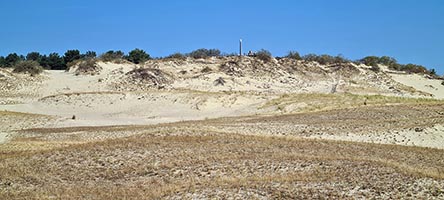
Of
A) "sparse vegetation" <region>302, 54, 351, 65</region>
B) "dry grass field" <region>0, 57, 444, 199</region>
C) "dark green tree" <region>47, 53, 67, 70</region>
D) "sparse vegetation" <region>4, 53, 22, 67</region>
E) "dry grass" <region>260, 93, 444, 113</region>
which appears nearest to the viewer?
"dry grass field" <region>0, 57, 444, 199</region>

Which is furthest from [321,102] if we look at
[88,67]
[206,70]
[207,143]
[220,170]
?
[88,67]

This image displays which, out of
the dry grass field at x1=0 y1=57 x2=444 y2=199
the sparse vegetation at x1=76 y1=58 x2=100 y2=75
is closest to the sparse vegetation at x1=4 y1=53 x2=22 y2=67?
the sparse vegetation at x1=76 y1=58 x2=100 y2=75

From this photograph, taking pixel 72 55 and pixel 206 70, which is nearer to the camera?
pixel 206 70

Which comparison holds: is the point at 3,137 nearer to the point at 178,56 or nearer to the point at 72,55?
the point at 178,56

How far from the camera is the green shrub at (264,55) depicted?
56381 mm

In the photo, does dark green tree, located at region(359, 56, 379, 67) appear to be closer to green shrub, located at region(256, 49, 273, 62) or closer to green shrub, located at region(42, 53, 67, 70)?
green shrub, located at region(256, 49, 273, 62)

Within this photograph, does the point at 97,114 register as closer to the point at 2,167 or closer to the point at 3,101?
the point at 3,101

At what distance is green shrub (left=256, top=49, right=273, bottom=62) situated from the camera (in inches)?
2220

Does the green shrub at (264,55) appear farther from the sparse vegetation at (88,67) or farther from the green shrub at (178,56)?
the sparse vegetation at (88,67)

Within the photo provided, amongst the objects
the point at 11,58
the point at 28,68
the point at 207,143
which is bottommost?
the point at 207,143

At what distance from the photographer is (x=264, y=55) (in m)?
57.1

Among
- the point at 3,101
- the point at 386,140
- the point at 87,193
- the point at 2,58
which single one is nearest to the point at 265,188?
the point at 87,193

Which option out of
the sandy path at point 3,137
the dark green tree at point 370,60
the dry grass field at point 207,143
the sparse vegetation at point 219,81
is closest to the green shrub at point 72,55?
the dry grass field at point 207,143

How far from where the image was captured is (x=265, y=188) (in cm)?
1200
